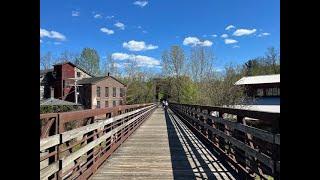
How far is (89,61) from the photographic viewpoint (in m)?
98.6

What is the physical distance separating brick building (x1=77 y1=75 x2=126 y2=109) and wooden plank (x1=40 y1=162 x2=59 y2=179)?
169 feet

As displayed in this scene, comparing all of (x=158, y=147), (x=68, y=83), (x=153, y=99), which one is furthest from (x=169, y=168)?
(x=153, y=99)

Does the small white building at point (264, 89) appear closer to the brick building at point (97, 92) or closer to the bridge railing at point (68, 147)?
the brick building at point (97, 92)

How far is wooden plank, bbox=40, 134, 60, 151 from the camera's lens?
3.74 meters

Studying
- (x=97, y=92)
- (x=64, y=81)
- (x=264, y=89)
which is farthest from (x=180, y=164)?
(x=64, y=81)

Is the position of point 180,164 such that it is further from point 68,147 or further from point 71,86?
point 71,86

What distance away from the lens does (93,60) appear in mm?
→ 98562

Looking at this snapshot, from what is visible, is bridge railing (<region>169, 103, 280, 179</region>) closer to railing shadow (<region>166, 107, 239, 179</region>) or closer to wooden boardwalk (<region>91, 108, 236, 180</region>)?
railing shadow (<region>166, 107, 239, 179</region>)

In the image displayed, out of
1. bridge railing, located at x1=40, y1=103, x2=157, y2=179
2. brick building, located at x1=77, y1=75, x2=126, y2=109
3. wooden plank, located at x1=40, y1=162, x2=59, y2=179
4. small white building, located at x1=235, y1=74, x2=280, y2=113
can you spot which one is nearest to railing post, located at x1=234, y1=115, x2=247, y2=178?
bridge railing, located at x1=40, y1=103, x2=157, y2=179

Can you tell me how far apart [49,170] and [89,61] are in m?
96.4

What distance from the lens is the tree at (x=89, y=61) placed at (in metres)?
98.0

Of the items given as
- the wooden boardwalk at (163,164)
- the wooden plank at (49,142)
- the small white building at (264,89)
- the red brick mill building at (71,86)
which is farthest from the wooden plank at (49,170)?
the red brick mill building at (71,86)

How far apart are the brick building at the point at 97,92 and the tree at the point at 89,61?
34.3m
